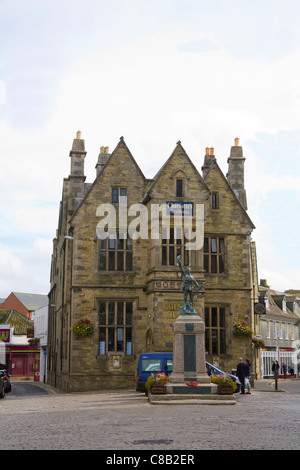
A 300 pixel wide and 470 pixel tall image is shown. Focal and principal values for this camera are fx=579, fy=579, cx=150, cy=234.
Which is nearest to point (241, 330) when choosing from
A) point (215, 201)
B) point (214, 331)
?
point (214, 331)

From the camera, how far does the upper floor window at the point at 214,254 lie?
1294 inches

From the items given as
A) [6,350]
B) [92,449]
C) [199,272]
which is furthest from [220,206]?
[6,350]

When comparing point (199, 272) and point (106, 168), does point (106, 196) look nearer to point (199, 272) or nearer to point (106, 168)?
point (106, 168)

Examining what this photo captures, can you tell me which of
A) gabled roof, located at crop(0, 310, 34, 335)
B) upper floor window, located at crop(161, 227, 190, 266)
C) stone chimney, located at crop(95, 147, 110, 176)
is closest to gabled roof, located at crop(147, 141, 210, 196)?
upper floor window, located at crop(161, 227, 190, 266)

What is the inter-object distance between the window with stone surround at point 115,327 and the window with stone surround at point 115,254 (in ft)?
6.44

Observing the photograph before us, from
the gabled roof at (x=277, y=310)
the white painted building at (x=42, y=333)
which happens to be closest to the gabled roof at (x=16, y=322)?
the white painted building at (x=42, y=333)

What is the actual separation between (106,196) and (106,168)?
1.65 metres

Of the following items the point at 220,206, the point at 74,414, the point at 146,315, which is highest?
the point at 220,206

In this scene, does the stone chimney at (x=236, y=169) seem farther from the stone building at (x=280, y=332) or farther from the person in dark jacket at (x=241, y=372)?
the stone building at (x=280, y=332)

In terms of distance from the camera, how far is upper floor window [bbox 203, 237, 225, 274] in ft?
108

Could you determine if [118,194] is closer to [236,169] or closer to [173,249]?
[173,249]

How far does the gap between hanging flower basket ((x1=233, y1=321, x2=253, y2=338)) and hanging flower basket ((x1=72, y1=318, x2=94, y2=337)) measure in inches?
310

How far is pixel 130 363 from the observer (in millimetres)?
30672

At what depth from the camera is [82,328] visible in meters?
30.2
